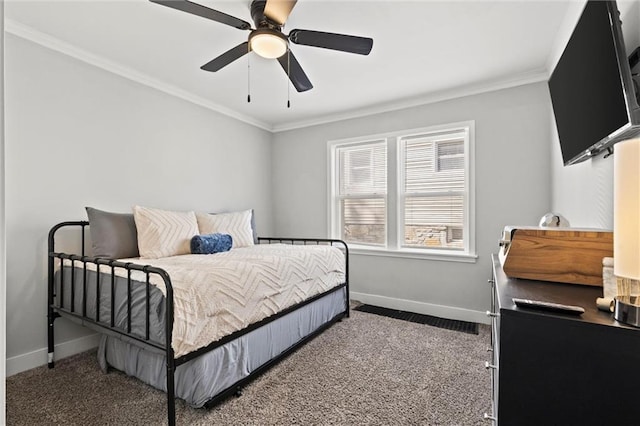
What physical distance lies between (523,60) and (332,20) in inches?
67.2

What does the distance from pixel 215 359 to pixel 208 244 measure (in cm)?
111

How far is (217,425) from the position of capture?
1583 mm

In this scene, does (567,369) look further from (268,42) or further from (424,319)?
(424,319)

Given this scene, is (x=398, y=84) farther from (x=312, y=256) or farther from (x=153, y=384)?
(x=153, y=384)

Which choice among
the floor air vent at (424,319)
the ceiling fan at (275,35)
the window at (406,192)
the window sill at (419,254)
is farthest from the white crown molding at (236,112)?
the floor air vent at (424,319)

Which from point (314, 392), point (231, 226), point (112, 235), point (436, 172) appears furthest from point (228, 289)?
point (436, 172)

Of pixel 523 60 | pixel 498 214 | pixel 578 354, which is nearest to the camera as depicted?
pixel 578 354

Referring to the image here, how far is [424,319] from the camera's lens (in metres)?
3.17

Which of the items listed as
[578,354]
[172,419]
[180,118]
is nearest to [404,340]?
[172,419]

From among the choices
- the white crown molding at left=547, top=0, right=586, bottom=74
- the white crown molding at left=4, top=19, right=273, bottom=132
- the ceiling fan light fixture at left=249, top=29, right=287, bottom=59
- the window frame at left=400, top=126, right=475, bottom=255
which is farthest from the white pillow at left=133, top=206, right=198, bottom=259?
the white crown molding at left=547, top=0, right=586, bottom=74

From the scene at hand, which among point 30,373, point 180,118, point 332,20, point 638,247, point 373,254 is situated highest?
point 332,20

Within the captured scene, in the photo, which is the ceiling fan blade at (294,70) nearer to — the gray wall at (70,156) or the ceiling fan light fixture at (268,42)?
the ceiling fan light fixture at (268,42)

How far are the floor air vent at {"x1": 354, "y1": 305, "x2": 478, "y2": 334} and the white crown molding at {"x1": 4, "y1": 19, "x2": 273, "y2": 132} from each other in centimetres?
288

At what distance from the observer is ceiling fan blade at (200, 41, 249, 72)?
191 centimetres
